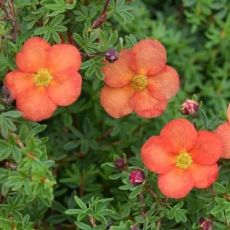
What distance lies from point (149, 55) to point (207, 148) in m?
A: 0.39

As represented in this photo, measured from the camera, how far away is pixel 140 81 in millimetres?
2336

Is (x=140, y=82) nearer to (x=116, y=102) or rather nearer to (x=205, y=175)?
(x=116, y=102)

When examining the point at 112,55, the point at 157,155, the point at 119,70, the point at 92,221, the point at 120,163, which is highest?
the point at 112,55

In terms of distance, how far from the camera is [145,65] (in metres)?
2.33

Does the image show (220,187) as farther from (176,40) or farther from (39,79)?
(176,40)

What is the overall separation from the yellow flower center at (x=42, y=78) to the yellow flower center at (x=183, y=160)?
50 cm

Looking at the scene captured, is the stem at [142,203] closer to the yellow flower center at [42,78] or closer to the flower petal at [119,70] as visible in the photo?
the flower petal at [119,70]

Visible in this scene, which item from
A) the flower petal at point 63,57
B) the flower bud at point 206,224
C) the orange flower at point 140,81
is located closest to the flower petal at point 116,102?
the orange flower at point 140,81

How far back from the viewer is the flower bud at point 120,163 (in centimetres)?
229

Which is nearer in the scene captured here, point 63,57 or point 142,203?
point 63,57

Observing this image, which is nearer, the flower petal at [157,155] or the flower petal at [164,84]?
the flower petal at [157,155]

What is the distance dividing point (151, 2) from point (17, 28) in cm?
145

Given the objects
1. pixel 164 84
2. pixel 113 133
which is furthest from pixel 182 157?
pixel 113 133

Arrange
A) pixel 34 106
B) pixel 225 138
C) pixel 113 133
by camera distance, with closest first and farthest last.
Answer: pixel 34 106, pixel 225 138, pixel 113 133
